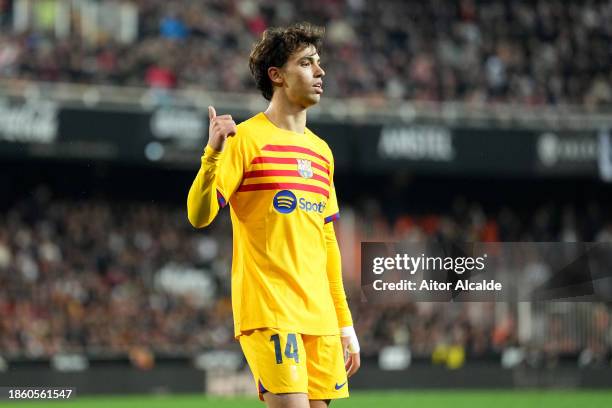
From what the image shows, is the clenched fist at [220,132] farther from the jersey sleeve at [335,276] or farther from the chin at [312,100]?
the jersey sleeve at [335,276]

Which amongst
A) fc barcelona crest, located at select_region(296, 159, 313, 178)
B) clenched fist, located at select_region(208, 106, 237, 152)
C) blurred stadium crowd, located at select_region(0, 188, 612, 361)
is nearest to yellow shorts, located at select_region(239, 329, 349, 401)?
fc barcelona crest, located at select_region(296, 159, 313, 178)

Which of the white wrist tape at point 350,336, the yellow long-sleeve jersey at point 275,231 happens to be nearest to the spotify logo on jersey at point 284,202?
the yellow long-sleeve jersey at point 275,231

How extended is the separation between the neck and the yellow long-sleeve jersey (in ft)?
0.17

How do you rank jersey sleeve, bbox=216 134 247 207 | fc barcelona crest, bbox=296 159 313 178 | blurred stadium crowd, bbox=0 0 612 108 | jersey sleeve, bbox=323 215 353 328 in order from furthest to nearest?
blurred stadium crowd, bbox=0 0 612 108, jersey sleeve, bbox=323 215 353 328, fc barcelona crest, bbox=296 159 313 178, jersey sleeve, bbox=216 134 247 207

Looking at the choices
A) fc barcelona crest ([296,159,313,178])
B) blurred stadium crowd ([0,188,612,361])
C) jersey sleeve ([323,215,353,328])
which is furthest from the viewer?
blurred stadium crowd ([0,188,612,361])

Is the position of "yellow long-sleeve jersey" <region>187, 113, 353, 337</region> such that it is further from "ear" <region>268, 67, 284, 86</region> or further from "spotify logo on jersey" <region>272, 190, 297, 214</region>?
"ear" <region>268, 67, 284, 86</region>

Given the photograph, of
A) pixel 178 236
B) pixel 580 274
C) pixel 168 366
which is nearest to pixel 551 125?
pixel 178 236

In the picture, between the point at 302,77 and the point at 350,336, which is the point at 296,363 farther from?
the point at 302,77

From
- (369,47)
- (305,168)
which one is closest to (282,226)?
(305,168)

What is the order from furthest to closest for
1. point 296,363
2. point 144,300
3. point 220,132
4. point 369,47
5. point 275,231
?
point 369,47, point 144,300, point 275,231, point 296,363, point 220,132

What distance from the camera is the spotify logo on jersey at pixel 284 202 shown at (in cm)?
520

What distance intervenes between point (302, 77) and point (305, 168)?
0.38 metres

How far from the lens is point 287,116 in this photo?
5.39 metres

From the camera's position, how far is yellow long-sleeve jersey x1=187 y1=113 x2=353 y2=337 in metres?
5.14
